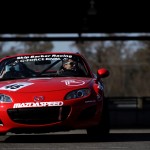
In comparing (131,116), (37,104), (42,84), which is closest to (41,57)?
(42,84)

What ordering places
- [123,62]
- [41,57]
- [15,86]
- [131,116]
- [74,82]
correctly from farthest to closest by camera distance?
[123,62] < [131,116] < [41,57] < [74,82] < [15,86]

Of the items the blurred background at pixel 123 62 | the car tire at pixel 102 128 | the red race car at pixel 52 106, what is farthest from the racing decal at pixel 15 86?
the blurred background at pixel 123 62

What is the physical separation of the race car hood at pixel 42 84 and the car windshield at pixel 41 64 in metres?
0.55

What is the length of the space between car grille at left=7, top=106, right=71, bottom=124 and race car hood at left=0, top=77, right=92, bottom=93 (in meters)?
0.39

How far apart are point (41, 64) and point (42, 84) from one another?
1449 mm

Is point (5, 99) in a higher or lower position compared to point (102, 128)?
higher

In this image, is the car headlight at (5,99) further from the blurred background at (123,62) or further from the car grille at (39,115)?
the blurred background at (123,62)

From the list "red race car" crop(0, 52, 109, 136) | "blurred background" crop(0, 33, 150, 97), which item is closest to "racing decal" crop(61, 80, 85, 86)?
"red race car" crop(0, 52, 109, 136)

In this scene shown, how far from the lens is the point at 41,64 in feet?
41.9

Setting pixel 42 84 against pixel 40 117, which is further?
pixel 42 84
